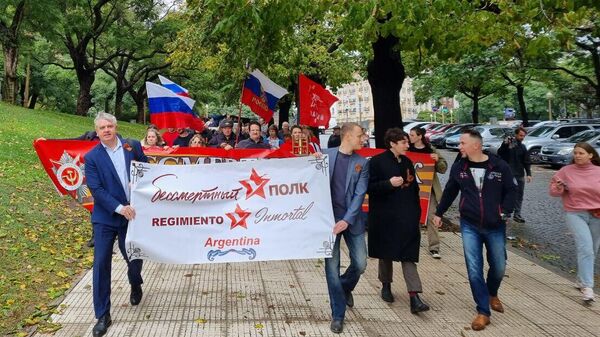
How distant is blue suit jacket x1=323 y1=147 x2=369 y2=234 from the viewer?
5246mm

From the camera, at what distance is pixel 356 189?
532 centimetres

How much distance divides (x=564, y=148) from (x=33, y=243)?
65.4ft

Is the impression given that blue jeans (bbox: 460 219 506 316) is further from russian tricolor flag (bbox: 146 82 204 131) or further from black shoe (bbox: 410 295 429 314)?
russian tricolor flag (bbox: 146 82 204 131)

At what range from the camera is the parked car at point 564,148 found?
71.1 feet

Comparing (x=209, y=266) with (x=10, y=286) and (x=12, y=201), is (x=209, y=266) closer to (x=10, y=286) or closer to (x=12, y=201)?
(x=10, y=286)

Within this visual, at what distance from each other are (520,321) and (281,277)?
277 cm

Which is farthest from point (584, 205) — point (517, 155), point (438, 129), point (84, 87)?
point (438, 129)

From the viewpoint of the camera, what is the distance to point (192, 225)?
551 centimetres

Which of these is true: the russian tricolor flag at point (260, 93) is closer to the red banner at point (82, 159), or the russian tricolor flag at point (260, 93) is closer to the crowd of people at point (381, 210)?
the red banner at point (82, 159)

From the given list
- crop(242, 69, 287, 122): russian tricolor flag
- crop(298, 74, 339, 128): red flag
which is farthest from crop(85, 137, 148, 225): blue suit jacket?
crop(242, 69, 287, 122): russian tricolor flag

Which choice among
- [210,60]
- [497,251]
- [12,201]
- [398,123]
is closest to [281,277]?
[497,251]

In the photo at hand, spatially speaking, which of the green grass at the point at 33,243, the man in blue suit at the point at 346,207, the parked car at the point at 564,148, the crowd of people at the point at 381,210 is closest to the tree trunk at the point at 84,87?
the green grass at the point at 33,243

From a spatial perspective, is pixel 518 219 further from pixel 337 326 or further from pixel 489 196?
pixel 337 326

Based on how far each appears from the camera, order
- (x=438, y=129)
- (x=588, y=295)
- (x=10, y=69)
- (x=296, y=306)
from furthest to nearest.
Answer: (x=438, y=129)
(x=10, y=69)
(x=588, y=295)
(x=296, y=306)
